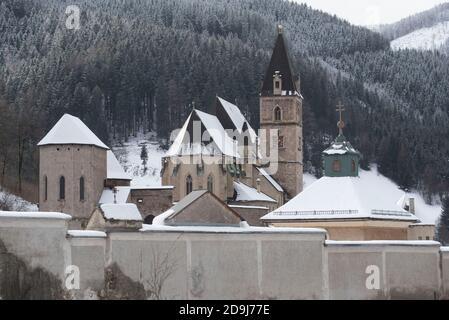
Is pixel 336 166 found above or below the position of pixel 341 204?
above

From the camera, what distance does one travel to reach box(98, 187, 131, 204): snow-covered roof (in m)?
73.2

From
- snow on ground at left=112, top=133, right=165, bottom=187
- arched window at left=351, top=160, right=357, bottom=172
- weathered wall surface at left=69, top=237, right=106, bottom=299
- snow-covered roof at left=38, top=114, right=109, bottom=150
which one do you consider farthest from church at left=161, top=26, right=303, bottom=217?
weathered wall surface at left=69, top=237, right=106, bottom=299

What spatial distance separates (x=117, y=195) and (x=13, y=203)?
7.35 metres

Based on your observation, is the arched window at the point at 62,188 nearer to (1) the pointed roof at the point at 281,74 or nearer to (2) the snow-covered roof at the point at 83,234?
(1) the pointed roof at the point at 281,74

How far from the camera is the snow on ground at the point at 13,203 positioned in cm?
6731

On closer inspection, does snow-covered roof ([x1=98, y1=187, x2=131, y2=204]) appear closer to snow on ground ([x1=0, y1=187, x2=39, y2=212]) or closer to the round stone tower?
the round stone tower

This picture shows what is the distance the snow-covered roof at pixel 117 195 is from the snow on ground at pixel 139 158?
47744 millimetres

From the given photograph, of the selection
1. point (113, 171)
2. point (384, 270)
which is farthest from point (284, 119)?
point (384, 270)

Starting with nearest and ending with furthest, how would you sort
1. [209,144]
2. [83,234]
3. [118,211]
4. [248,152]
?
[83,234] → [118,211] → [209,144] → [248,152]

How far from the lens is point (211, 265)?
31734 mm

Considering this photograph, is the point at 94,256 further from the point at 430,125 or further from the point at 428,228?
the point at 430,125

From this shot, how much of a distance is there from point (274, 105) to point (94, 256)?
206 ft

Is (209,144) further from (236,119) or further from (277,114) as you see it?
(236,119)

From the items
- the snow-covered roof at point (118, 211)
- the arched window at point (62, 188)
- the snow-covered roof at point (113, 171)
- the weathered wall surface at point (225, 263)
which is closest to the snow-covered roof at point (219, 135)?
the snow-covered roof at point (113, 171)
